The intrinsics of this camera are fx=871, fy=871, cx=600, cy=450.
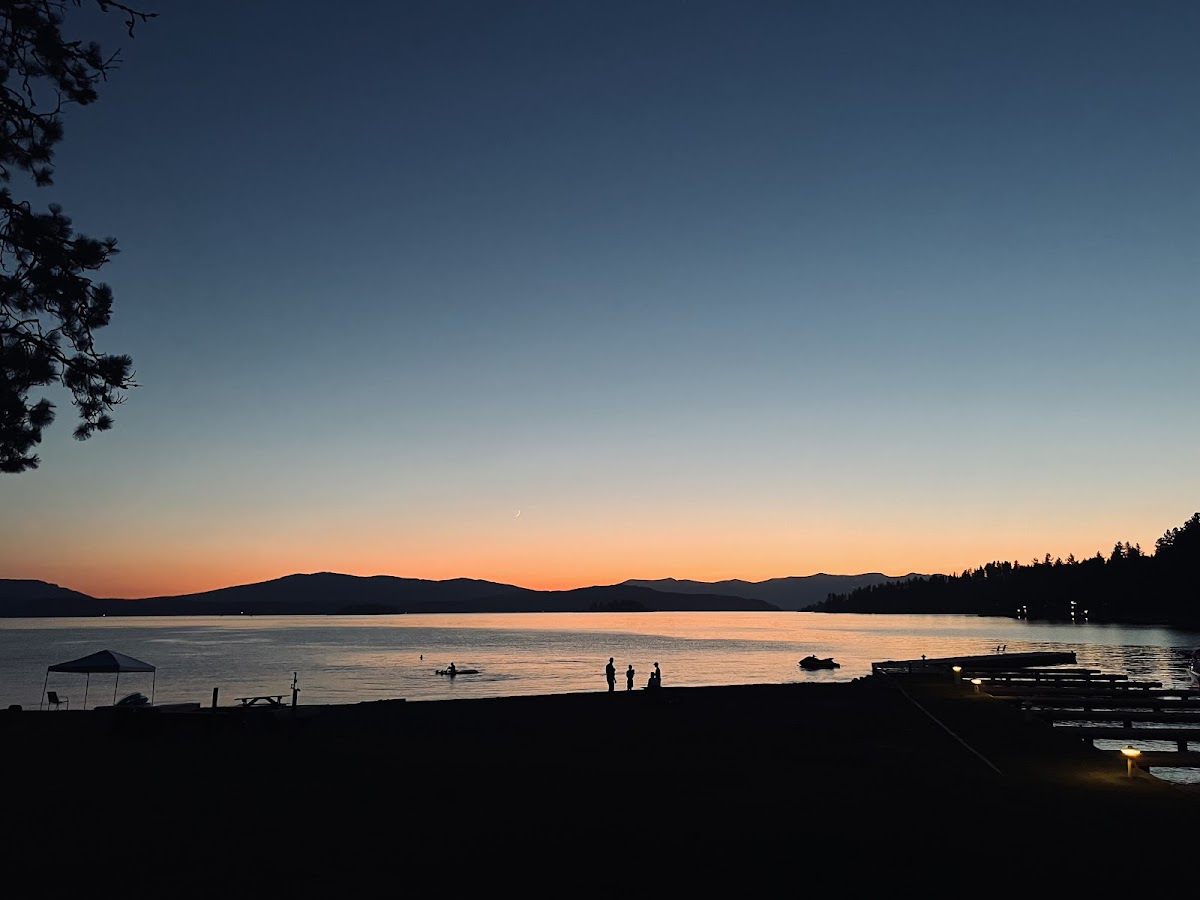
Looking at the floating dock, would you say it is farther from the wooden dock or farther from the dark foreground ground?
the dark foreground ground

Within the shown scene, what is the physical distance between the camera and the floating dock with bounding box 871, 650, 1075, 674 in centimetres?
5628

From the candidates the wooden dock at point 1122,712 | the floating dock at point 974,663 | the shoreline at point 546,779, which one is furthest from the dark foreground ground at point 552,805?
the floating dock at point 974,663

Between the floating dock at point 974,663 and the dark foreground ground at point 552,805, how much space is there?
94.3 ft

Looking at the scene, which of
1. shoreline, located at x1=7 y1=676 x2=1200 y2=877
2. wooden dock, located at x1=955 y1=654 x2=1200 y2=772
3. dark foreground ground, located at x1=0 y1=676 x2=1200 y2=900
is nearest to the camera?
dark foreground ground, located at x1=0 y1=676 x2=1200 y2=900

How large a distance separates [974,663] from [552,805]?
59104 mm

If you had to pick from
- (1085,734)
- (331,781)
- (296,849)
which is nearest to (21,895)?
(296,849)

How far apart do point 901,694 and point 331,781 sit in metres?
28.1

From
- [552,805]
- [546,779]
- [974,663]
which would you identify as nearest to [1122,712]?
[546,779]

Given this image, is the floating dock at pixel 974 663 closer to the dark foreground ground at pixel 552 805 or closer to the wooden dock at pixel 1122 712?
the wooden dock at pixel 1122 712

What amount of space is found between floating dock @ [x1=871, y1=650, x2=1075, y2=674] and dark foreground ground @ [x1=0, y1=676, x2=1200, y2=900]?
1132 inches

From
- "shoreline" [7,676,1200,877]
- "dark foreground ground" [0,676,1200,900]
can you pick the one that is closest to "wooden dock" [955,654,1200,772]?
"shoreline" [7,676,1200,877]

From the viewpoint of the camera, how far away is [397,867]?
12.4 metres

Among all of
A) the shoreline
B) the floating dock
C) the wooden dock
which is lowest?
the floating dock

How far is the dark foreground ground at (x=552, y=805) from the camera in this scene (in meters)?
12.3
